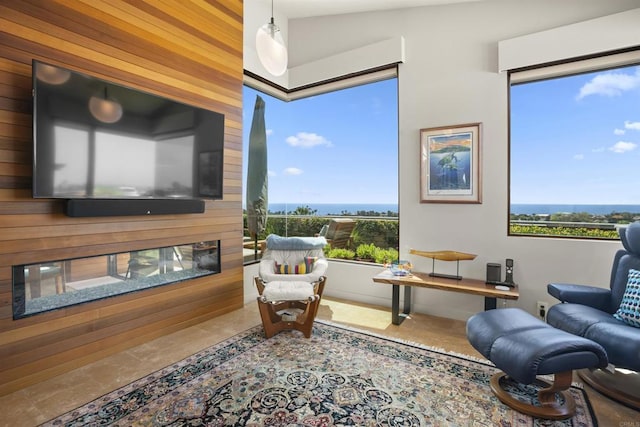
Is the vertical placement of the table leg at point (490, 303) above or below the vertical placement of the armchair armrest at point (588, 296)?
below

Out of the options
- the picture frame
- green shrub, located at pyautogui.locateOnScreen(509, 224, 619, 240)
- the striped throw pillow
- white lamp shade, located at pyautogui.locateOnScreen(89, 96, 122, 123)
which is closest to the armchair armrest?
the striped throw pillow

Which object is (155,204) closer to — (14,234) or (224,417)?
(14,234)

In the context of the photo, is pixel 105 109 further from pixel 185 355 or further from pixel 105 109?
pixel 185 355

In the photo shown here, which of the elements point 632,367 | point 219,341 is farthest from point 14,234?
point 632,367

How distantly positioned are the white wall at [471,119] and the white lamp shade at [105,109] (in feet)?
9.02

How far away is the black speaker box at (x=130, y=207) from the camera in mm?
2301

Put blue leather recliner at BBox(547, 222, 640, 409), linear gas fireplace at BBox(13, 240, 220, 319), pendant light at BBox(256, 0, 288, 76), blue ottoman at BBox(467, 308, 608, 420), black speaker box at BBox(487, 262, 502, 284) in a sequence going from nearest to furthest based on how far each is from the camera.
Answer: blue ottoman at BBox(467, 308, 608, 420) < blue leather recliner at BBox(547, 222, 640, 409) < linear gas fireplace at BBox(13, 240, 220, 319) < pendant light at BBox(256, 0, 288, 76) < black speaker box at BBox(487, 262, 502, 284)

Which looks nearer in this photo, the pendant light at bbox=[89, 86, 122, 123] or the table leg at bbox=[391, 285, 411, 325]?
the pendant light at bbox=[89, 86, 122, 123]

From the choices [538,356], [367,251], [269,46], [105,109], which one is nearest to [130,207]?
[105,109]

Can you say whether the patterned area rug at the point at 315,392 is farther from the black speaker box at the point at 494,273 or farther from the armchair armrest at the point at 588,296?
the black speaker box at the point at 494,273

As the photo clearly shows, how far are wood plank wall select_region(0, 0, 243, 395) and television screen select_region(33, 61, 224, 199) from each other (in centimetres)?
17

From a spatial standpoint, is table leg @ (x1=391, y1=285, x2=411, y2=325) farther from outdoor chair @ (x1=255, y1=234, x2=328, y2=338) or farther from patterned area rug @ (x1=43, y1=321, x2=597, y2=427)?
outdoor chair @ (x1=255, y1=234, x2=328, y2=338)

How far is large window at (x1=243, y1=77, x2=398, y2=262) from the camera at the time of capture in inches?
160

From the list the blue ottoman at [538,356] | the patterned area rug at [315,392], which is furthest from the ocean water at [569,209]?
the patterned area rug at [315,392]
